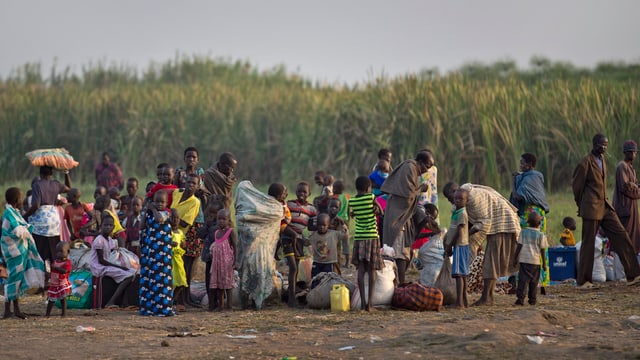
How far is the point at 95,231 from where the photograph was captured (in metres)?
13.2

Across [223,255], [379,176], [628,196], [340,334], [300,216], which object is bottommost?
[340,334]

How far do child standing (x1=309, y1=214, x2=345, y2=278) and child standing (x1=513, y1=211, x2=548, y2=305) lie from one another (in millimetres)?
2021

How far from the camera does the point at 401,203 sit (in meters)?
11.8

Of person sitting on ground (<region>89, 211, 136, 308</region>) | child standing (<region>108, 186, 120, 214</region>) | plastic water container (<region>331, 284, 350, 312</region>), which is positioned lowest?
plastic water container (<region>331, 284, 350, 312</region>)

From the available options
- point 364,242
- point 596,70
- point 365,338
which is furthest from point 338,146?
point 596,70

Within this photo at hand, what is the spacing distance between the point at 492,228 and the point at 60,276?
4.48m

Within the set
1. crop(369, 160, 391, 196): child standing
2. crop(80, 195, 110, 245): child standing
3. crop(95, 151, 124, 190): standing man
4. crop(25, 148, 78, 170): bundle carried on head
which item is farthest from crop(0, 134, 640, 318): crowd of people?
crop(95, 151, 124, 190): standing man

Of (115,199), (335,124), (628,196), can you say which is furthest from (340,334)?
(335,124)

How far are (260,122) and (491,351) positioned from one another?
18.5 m

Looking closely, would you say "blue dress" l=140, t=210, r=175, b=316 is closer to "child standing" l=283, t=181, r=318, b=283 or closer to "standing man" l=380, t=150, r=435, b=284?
"child standing" l=283, t=181, r=318, b=283

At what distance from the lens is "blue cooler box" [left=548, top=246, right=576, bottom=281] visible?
1366 cm

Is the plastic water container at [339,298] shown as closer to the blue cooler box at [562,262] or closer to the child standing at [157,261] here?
the child standing at [157,261]

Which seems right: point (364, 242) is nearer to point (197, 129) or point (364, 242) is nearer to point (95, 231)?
point (95, 231)

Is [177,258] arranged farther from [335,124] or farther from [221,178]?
[335,124]
